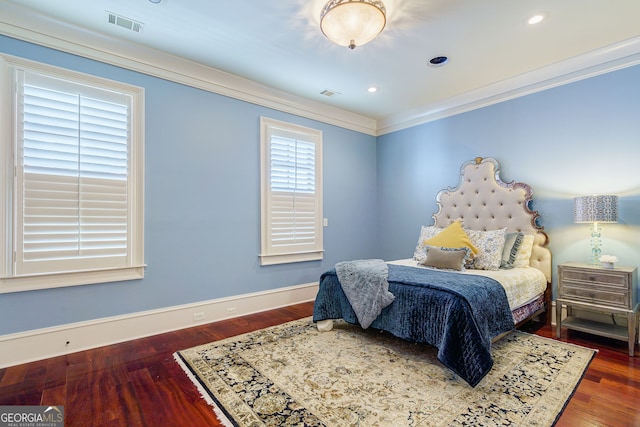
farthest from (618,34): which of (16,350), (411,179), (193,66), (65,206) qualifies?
(16,350)

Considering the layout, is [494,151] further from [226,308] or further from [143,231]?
[143,231]

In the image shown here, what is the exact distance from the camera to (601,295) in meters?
2.71

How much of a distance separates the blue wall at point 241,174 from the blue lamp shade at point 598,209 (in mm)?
354

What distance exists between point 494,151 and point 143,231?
4220mm

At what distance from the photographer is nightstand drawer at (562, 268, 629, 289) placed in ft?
8.55

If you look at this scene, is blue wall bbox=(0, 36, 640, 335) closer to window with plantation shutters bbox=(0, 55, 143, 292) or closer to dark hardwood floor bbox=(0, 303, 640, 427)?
window with plantation shutters bbox=(0, 55, 143, 292)

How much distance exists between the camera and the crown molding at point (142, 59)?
2.44 meters

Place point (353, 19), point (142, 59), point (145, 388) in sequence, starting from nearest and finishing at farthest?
1. point (145, 388)
2. point (353, 19)
3. point (142, 59)

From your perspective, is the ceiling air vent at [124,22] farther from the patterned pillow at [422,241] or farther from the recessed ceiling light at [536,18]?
the patterned pillow at [422,241]

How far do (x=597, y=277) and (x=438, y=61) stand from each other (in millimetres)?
2574

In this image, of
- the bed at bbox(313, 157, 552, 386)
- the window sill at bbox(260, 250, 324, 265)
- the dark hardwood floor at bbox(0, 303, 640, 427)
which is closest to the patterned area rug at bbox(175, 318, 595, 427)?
the dark hardwood floor at bbox(0, 303, 640, 427)

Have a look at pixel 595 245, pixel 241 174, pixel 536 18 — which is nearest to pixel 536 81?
pixel 536 18

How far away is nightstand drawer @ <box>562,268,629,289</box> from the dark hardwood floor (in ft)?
1.87

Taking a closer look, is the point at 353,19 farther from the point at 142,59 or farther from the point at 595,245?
the point at 595,245
